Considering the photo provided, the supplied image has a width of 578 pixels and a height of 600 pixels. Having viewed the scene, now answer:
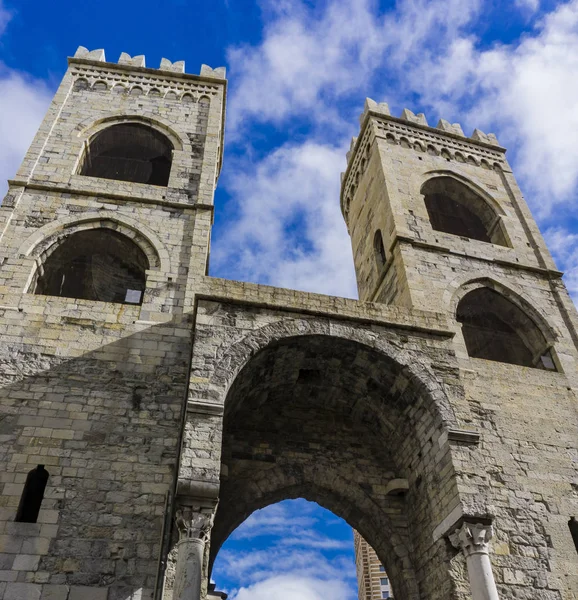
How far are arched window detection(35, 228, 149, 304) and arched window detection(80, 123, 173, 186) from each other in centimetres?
298

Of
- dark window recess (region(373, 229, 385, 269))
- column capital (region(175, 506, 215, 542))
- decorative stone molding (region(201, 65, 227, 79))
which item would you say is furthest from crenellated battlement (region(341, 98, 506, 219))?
column capital (region(175, 506, 215, 542))

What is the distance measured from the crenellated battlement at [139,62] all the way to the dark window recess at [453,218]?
712 centimetres

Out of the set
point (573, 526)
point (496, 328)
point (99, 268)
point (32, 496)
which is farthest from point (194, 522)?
point (496, 328)

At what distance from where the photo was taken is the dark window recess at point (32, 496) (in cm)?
746

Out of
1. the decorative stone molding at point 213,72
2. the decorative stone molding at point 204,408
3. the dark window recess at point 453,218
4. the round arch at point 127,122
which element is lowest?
the decorative stone molding at point 204,408

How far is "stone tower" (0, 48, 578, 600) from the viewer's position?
7.48 metres

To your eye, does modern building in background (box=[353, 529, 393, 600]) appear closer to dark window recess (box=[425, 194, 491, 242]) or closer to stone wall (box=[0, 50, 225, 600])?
dark window recess (box=[425, 194, 491, 242])

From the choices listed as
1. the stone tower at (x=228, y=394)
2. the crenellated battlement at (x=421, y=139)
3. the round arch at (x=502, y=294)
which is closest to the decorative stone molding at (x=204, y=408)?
the stone tower at (x=228, y=394)

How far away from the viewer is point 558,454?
33.6 feet

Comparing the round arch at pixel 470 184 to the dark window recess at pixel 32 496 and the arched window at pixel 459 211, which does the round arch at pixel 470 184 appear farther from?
the dark window recess at pixel 32 496

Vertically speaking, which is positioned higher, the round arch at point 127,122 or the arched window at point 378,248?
the round arch at point 127,122

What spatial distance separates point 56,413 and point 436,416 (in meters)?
5.63

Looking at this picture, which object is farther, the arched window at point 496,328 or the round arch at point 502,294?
the arched window at point 496,328

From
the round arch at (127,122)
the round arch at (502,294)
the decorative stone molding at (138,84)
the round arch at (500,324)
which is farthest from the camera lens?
the decorative stone molding at (138,84)
